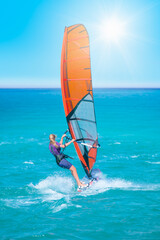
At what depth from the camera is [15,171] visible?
17.4 metres

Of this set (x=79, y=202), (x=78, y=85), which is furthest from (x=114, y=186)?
(x=78, y=85)

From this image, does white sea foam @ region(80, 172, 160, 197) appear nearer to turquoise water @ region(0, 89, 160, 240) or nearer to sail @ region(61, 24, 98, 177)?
turquoise water @ region(0, 89, 160, 240)

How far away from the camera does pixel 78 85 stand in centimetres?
1127

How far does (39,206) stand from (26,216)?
0.82 metres

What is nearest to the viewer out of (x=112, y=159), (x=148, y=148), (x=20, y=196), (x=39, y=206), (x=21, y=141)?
(x=39, y=206)

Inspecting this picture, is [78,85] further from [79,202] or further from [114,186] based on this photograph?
[114,186]

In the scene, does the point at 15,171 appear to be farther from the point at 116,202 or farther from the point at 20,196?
the point at 116,202

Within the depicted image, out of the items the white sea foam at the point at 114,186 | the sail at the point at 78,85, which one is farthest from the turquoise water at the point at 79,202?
the sail at the point at 78,85

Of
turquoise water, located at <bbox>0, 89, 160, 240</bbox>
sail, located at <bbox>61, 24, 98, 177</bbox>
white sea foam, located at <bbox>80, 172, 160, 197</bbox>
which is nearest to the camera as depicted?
turquoise water, located at <bbox>0, 89, 160, 240</bbox>

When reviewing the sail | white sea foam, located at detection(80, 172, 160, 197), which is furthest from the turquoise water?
the sail

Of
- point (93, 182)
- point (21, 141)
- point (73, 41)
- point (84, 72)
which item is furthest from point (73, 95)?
point (21, 141)

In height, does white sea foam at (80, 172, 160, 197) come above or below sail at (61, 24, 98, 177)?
below

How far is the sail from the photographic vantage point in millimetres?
10805

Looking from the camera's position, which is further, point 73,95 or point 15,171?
point 15,171
